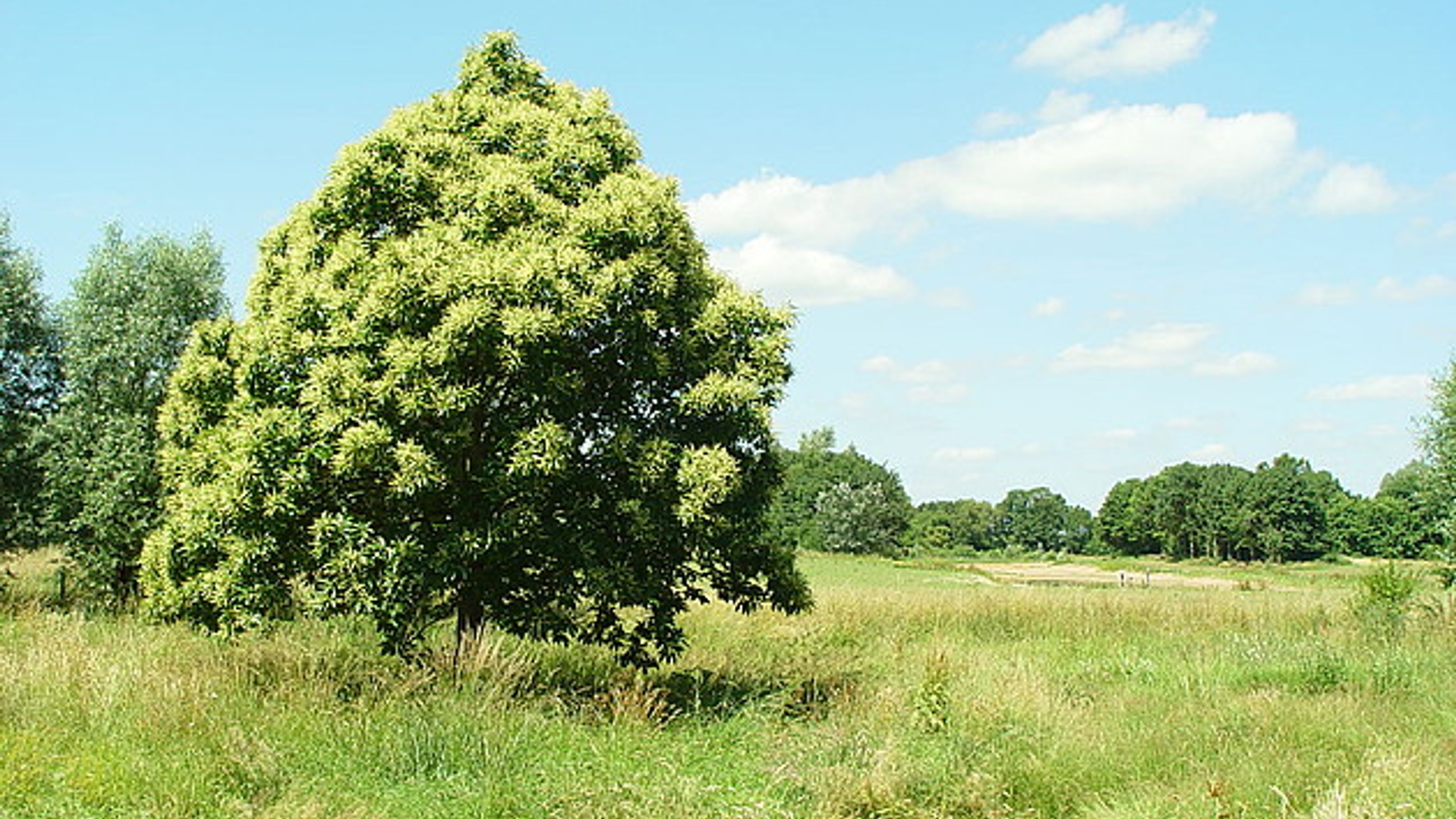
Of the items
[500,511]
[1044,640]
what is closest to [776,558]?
[500,511]

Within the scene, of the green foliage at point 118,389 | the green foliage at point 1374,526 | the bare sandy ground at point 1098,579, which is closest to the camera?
the green foliage at point 118,389

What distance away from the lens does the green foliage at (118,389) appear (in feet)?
66.9

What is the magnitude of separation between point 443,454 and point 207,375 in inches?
156

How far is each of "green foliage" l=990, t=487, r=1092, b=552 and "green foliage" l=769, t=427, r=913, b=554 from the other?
5307cm

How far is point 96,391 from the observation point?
21.6 m

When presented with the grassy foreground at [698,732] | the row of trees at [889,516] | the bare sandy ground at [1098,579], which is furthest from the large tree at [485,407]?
the row of trees at [889,516]

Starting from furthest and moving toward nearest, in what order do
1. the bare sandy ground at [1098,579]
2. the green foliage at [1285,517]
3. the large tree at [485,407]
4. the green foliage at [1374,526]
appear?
the green foliage at [1285,517] < the green foliage at [1374,526] < the bare sandy ground at [1098,579] < the large tree at [485,407]

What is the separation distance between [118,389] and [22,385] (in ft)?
9.74

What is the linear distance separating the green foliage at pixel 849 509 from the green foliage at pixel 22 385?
69345mm

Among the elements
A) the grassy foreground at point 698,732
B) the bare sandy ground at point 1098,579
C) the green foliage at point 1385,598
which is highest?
the green foliage at point 1385,598

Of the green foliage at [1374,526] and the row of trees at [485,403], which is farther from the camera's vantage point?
the green foliage at [1374,526]

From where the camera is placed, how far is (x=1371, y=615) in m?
21.0

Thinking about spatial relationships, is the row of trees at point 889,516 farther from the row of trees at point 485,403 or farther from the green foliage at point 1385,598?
the row of trees at point 485,403

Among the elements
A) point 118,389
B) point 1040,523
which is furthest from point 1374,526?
point 118,389
